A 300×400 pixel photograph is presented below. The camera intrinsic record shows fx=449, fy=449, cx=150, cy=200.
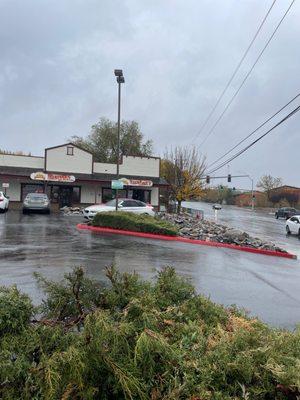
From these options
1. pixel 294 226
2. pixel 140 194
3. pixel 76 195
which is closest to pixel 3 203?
pixel 76 195

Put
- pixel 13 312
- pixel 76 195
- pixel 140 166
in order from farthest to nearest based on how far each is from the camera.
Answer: pixel 140 166, pixel 76 195, pixel 13 312

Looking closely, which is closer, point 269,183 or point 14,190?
point 14,190

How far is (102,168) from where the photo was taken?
147 ft

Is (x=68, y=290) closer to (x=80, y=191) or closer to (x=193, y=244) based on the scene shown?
(x=193, y=244)

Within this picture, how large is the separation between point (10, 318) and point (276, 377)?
194cm

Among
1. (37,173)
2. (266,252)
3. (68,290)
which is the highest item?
(37,173)

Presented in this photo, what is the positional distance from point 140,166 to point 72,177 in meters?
7.86

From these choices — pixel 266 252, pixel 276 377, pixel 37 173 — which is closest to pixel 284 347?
pixel 276 377

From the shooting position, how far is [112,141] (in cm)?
7269

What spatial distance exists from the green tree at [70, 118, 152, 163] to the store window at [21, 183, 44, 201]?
1137 inches

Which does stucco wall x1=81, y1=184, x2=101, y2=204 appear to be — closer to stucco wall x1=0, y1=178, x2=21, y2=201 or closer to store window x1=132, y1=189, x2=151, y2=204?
store window x1=132, y1=189, x2=151, y2=204

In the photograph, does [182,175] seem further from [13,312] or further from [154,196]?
[13,312]

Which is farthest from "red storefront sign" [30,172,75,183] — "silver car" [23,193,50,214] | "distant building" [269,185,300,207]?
"distant building" [269,185,300,207]

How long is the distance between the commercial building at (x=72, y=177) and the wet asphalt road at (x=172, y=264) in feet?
75.8
